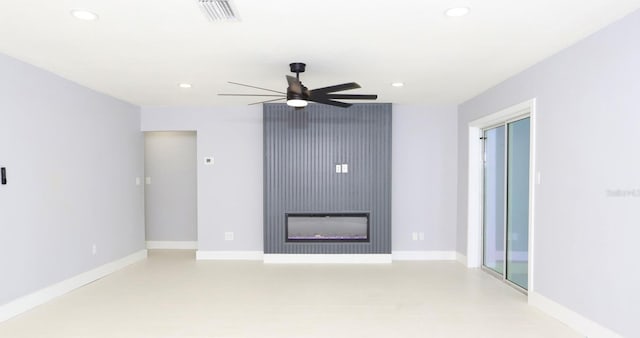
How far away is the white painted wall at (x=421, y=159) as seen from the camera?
601cm

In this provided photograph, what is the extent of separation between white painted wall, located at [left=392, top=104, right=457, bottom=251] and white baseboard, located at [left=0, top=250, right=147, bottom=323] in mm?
4311

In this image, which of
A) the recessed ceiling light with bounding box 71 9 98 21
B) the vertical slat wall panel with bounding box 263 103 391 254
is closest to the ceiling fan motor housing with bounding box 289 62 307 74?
the recessed ceiling light with bounding box 71 9 98 21

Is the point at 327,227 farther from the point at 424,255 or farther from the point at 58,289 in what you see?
the point at 58,289

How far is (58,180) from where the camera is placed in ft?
13.8

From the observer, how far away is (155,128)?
6.11 metres

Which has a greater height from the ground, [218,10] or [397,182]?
[218,10]

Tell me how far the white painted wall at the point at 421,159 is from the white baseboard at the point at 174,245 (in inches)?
149

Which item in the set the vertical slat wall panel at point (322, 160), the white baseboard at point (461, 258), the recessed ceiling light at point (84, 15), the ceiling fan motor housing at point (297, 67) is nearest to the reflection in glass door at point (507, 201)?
the white baseboard at point (461, 258)

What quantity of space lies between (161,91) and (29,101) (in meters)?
1.51

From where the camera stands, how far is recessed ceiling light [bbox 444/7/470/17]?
2.51m

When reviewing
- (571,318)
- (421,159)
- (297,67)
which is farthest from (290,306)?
(421,159)

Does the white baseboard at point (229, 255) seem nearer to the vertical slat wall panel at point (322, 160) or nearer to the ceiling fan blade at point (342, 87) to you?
the vertical slat wall panel at point (322, 160)

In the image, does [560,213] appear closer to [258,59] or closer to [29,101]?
[258,59]

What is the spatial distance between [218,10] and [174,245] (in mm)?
5457
